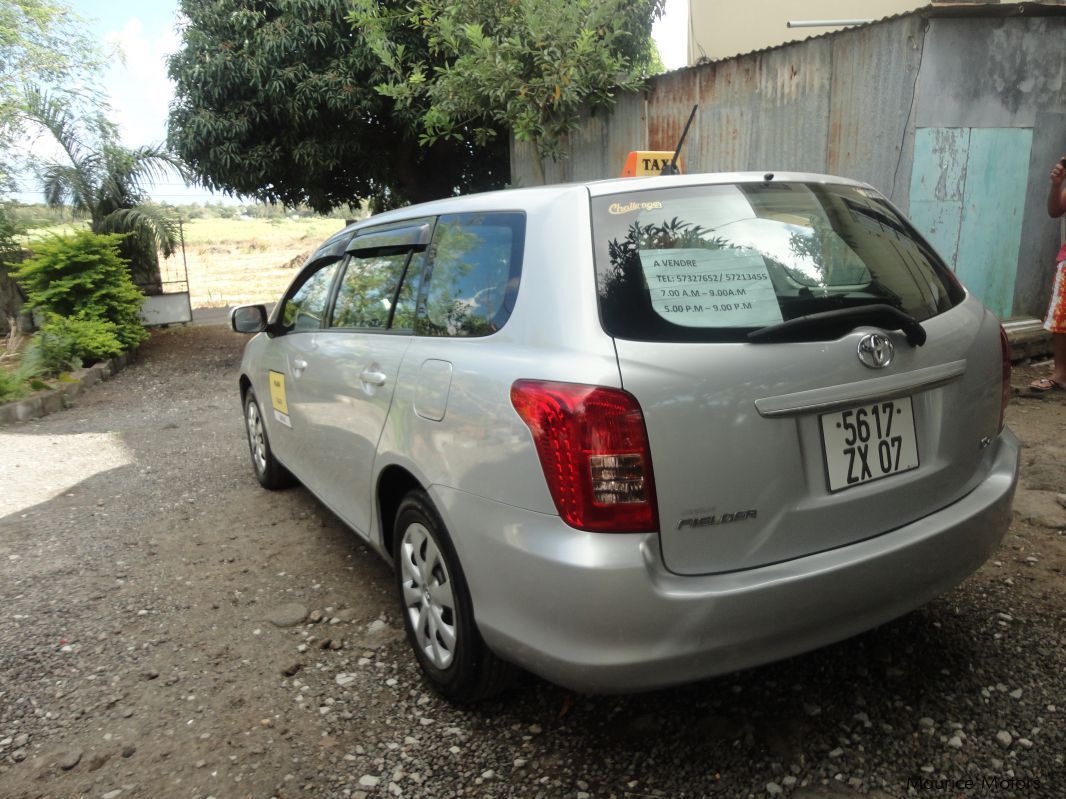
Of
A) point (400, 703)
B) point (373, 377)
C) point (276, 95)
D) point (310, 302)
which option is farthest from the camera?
point (276, 95)

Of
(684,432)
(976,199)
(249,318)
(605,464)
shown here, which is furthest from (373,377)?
(976,199)

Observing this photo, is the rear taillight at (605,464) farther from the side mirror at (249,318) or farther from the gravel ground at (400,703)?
the side mirror at (249,318)

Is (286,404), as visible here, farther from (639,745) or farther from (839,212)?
(839,212)

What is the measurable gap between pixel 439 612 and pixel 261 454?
2.85 metres

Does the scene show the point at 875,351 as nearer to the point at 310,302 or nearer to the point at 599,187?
the point at 599,187

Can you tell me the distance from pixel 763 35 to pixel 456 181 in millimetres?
5437

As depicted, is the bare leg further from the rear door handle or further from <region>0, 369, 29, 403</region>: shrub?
<region>0, 369, 29, 403</region>: shrub

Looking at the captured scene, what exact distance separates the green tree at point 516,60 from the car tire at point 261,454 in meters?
4.86

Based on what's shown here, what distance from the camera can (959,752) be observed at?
2238mm

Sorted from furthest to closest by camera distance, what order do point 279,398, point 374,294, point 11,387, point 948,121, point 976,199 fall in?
point 11,387, point 976,199, point 948,121, point 279,398, point 374,294

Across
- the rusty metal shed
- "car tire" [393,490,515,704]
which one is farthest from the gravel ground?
the rusty metal shed

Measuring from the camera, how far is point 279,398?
421 cm

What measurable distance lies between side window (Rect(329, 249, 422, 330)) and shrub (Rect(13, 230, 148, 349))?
8.14m

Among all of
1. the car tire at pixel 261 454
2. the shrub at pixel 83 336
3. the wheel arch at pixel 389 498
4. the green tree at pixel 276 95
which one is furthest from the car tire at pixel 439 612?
the green tree at pixel 276 95
